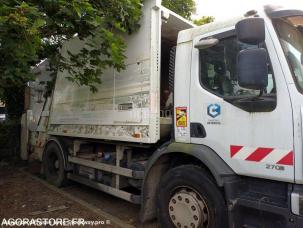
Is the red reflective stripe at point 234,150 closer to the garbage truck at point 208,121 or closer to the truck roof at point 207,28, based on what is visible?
the garbage truck at point 208,121

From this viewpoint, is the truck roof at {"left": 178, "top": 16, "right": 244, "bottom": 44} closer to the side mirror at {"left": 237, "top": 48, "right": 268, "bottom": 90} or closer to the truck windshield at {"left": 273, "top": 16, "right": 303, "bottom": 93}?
the truck windshield at {"left": 273, "top": 16, "right": 303, "bottom": 93}

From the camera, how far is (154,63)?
4.15 meters

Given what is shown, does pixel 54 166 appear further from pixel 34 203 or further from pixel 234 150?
pixel 234 150

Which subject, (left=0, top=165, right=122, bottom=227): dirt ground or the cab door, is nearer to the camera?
the cab door

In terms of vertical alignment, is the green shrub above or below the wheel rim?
above

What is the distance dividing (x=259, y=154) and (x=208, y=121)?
66 centimetres

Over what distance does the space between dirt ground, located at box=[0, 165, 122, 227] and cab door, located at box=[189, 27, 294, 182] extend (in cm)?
204

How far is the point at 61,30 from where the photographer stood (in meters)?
4.47

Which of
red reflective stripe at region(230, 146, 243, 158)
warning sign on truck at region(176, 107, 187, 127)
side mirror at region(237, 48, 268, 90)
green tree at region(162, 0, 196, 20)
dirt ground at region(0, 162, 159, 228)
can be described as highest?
green tree at region(162, 0, 196, 20)

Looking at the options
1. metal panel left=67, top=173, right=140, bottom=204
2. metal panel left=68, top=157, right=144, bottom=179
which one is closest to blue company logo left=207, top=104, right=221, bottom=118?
metal panel left=68, top=157, right=144, bottom=179

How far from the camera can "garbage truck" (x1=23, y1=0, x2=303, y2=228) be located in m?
2.88

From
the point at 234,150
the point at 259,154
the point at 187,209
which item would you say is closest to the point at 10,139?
the point at 187,209

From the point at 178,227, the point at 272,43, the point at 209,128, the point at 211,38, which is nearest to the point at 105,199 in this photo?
the point at 178,227

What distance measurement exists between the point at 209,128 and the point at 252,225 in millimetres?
1022
